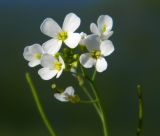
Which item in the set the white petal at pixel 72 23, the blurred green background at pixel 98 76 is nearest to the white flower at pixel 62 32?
the white petal at pixel 72 23

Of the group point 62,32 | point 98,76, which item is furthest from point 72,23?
point 98,76

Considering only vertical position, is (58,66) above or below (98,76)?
above

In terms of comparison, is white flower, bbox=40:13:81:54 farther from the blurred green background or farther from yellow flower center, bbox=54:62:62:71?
the blurred green background

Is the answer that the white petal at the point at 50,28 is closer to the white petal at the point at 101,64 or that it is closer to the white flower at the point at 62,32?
the white flower at the point at 62,32

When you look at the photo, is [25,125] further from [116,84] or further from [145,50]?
[145,50]

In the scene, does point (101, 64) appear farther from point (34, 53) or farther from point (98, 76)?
point (98, 76)

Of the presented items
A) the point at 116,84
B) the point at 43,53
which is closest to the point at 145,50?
A: the point at 116,84
